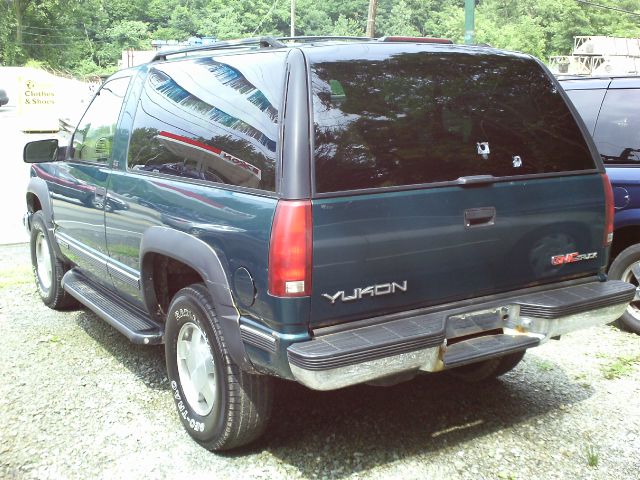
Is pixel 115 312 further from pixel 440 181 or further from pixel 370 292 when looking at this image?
pixel 440 181

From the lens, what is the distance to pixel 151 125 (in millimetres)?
4195

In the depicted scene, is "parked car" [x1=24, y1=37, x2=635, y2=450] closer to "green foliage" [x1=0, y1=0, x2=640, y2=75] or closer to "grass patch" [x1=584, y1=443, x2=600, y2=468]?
"grass patch" [x1=584, y1=443, x2=600, y2=468]

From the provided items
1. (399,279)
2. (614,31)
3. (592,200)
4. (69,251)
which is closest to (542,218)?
(592,200)

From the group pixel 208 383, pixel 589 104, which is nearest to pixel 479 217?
pixel 208 383

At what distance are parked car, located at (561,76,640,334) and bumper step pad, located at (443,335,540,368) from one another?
2447 millimetres

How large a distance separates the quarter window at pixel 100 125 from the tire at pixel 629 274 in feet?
13.0

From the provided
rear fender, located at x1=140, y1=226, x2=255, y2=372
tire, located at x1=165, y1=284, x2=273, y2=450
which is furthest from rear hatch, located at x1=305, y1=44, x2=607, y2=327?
tire, located at x1=165, y1=284, x2=273, y2=450

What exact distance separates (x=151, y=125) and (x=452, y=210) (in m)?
1.92

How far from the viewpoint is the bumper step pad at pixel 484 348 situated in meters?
3.26

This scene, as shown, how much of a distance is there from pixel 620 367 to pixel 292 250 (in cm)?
303

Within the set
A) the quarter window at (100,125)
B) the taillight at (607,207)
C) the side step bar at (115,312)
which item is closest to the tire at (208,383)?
the side step bar at (115,312)

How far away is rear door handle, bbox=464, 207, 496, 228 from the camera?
3369 millimetres

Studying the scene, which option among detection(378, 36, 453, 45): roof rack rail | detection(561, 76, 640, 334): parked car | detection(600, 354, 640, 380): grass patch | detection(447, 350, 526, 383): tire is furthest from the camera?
detection(561, 76, 640, 334): parked car

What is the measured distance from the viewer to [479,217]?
3400mm
